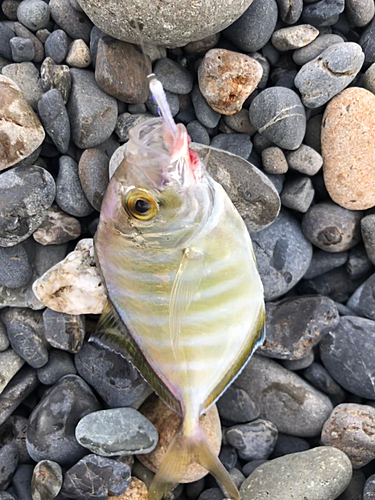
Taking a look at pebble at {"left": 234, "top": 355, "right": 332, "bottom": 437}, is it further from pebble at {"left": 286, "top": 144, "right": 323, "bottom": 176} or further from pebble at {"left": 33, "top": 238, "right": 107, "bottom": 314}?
pebble at {"left": 286, "top": 144, "right": 323, "bottom": 176}

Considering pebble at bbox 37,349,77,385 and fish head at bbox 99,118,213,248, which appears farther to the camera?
pebble at bbox 37,349,77,385

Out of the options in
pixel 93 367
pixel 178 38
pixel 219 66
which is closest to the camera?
pixel 178 38

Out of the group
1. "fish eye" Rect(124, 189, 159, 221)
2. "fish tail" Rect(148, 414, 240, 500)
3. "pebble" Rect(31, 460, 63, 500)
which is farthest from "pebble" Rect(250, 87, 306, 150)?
"pebble" Rect(31, 460, 63, 500)

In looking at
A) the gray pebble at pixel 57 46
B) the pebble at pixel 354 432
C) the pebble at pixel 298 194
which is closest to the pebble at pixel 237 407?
the pebble at pixel 354 432

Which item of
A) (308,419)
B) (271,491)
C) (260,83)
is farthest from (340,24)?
(271,491)

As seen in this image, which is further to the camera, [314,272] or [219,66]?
[314,272]

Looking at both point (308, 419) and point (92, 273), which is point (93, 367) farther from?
point (308, 419)

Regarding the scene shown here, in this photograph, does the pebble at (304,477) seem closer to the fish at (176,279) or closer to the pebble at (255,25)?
the fish at (176,279)
